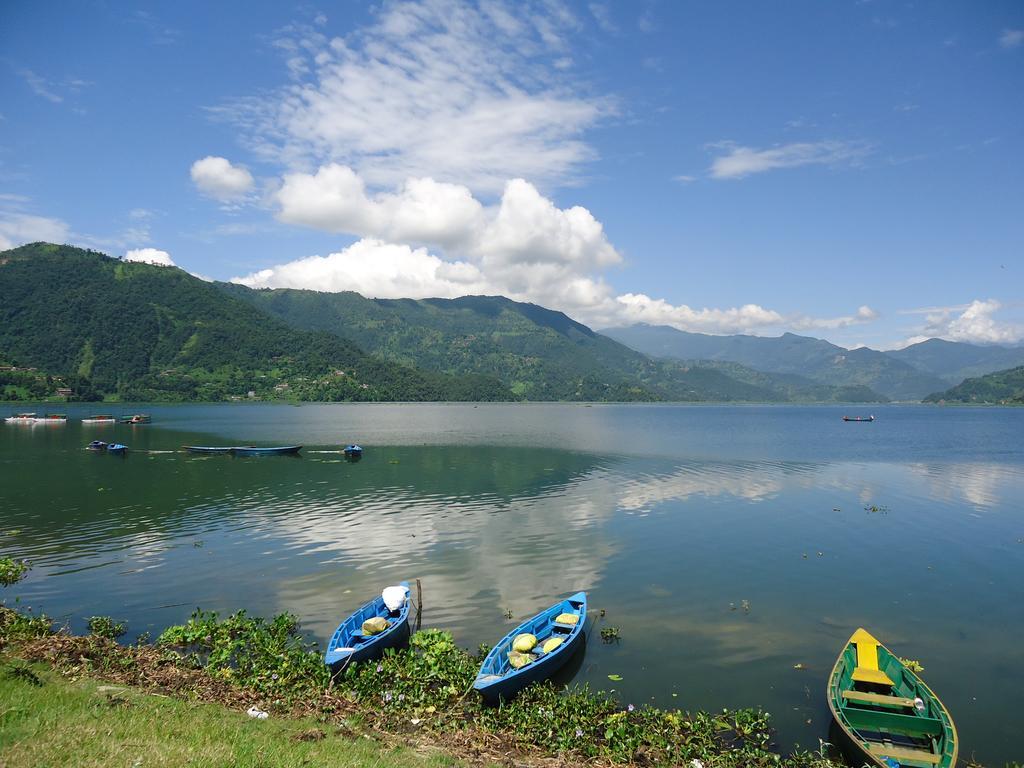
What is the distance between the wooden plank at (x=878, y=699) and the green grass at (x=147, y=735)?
13.1m

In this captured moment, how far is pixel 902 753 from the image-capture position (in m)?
15.8

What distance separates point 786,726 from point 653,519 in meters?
29.9

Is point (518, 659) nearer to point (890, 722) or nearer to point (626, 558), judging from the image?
point (890, 722)

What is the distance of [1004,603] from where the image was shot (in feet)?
96.9

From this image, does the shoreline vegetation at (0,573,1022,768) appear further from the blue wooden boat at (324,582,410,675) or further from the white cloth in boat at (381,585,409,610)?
the white cloth in boat at (381,585,409,610)

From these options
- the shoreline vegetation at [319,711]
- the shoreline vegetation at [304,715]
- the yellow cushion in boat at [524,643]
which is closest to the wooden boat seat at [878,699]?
the shoreline vegetation at [304,715]

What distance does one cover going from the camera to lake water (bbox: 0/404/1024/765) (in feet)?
75.3

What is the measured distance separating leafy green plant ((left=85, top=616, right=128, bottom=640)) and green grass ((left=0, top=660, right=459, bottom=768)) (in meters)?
8.66

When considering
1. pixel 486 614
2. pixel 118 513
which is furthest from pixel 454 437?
pixel 486 614

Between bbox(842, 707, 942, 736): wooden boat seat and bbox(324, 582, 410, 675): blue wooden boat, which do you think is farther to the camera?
bbox(324, 582, 410, 675): blue wooden boat

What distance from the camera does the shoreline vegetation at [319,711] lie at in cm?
1345

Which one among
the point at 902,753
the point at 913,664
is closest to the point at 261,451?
the point at 913,664

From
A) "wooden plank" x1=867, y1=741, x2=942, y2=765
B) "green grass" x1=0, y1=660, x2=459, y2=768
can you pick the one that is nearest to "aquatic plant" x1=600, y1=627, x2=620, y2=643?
"wooden plank" x1=867, y1=741, x2=942, y2=765

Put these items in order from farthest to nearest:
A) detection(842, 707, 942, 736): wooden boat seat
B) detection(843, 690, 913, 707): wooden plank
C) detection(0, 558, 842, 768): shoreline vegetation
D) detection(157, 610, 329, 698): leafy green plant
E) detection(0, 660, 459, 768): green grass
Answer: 1. detection(157, 610, 329, 698): leafy green plant
2. detection(843, 690, 913, 707): wooden plank
3. detection(842, 707, 942, 736): wooden boat seat
4. detection(0, 558, 842, 768): shoreline vegetation
5. detection(0, 660, 459, 768): green grass
